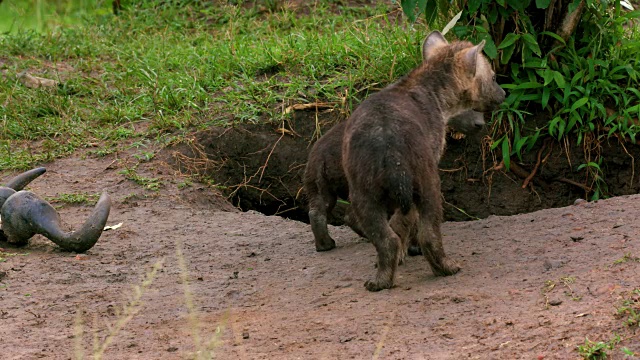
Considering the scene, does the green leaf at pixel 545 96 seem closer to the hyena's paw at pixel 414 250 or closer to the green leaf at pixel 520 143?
the green leaf at pixel 520 143

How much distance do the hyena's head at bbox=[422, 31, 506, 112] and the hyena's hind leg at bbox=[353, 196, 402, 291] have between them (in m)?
1.30

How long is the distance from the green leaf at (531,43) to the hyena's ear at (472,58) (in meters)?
0.86

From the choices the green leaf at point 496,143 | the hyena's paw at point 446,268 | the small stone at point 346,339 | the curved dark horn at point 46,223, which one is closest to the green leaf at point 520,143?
the green leaf at point 496,143

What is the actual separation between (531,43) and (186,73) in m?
3.14

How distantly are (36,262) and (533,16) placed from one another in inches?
155

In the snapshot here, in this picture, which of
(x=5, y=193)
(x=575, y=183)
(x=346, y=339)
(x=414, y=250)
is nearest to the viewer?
(x=346, y=339)

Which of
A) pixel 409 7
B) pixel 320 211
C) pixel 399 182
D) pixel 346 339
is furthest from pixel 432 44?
pixel 346 339

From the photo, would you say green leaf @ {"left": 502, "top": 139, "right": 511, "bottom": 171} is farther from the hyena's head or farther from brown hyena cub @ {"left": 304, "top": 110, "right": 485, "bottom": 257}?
brown hyena cub @ {"left": 304, "top": 110, "right": 485, "bottom": 257}

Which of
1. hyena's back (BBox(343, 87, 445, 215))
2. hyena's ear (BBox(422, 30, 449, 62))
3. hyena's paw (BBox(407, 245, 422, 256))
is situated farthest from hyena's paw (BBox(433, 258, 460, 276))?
hyena's ear (BBox(422, 30, 449, 62))

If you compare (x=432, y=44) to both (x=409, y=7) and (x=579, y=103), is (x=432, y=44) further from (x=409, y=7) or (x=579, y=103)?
(x=579, y=103)

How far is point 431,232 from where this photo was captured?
5137 mm

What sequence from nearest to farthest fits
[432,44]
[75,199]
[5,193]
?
[5,193], [432,44], [75,199]

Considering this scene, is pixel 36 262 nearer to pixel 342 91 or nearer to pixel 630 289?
pixel 342 91

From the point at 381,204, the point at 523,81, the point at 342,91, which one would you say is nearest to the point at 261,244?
the point at 381,204
